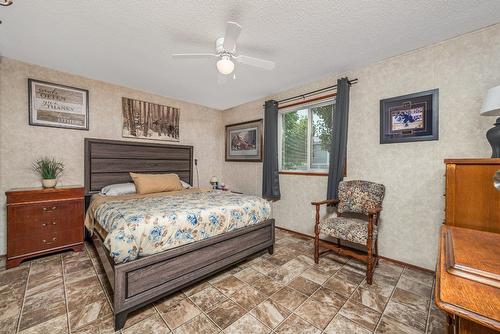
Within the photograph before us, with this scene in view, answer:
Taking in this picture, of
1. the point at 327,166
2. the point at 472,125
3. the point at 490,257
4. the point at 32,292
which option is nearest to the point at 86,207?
the point at 32,292

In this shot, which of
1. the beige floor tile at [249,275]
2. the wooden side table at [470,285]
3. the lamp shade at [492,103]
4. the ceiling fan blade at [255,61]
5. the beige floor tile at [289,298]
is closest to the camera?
the wooden side table at [470,285]

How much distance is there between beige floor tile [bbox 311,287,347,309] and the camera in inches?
73.0

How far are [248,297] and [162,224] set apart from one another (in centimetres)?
103

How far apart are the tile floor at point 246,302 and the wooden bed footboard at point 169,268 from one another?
0.15 meters

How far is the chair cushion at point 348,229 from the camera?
2.25 meters

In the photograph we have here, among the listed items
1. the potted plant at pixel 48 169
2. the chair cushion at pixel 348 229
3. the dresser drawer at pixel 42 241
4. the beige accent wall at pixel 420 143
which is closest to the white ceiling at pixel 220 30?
the beige accent wall at pixel 420 143

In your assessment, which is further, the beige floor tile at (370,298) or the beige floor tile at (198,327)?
the beige floor tile at (370,298)

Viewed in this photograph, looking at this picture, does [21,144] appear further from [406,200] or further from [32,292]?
[406,200]

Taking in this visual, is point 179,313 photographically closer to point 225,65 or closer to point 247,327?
point 247,327

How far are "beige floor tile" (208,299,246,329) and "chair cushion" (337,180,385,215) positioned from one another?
5.82 ft

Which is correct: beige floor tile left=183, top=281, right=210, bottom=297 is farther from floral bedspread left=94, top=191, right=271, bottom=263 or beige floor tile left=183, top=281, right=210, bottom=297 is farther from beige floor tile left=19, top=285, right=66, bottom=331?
beige floor tile left=19, top=285, right=66, bottom=331

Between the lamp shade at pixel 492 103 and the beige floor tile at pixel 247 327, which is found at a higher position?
the lamp shade at pixel 492 103

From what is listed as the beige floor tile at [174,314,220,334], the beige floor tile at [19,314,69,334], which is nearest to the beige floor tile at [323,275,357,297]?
the beige floor tile at [174,314,220,334]

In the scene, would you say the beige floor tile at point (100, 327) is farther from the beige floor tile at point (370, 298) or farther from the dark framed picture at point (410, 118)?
the dark framed picture at point (410, 118)
